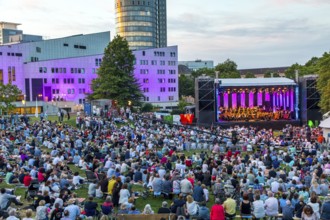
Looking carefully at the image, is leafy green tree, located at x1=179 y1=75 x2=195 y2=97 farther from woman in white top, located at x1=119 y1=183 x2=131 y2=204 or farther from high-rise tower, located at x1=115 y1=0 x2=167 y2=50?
woman in white top, located at x1=119 y1=183 x2=131 y2=204

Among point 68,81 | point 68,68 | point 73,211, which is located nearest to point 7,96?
point 68,81

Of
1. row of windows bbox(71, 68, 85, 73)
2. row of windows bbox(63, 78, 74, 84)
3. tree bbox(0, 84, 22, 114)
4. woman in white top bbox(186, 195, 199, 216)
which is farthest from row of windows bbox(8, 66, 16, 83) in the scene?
woman in white top bbox(186, 195, 199, 216)

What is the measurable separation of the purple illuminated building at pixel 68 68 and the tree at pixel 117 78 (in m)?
14.6

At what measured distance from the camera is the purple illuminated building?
73.2 meters

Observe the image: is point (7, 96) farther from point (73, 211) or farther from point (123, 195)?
point (73, 211)

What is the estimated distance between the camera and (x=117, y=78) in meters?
60.4

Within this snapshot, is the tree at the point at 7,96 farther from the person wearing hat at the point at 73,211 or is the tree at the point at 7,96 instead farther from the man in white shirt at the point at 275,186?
the man in white shirt at the point at 275,186

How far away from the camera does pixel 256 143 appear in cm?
3388

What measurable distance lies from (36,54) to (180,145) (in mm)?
54705

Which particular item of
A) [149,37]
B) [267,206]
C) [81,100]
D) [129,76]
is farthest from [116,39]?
[149,37]

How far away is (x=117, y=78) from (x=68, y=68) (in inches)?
845

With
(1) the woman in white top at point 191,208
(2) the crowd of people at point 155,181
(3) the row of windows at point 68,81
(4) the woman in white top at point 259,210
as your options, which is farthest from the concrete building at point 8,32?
(4) the woman in white top at point 259,210

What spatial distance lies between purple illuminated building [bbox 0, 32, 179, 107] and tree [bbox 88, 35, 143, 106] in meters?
14.6

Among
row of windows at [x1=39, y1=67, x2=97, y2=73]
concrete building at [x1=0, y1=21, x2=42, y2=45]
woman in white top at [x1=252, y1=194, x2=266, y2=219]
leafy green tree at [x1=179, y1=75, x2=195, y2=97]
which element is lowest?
woman in white top at [x1=252, y1=194, x2=266, y2=219]
